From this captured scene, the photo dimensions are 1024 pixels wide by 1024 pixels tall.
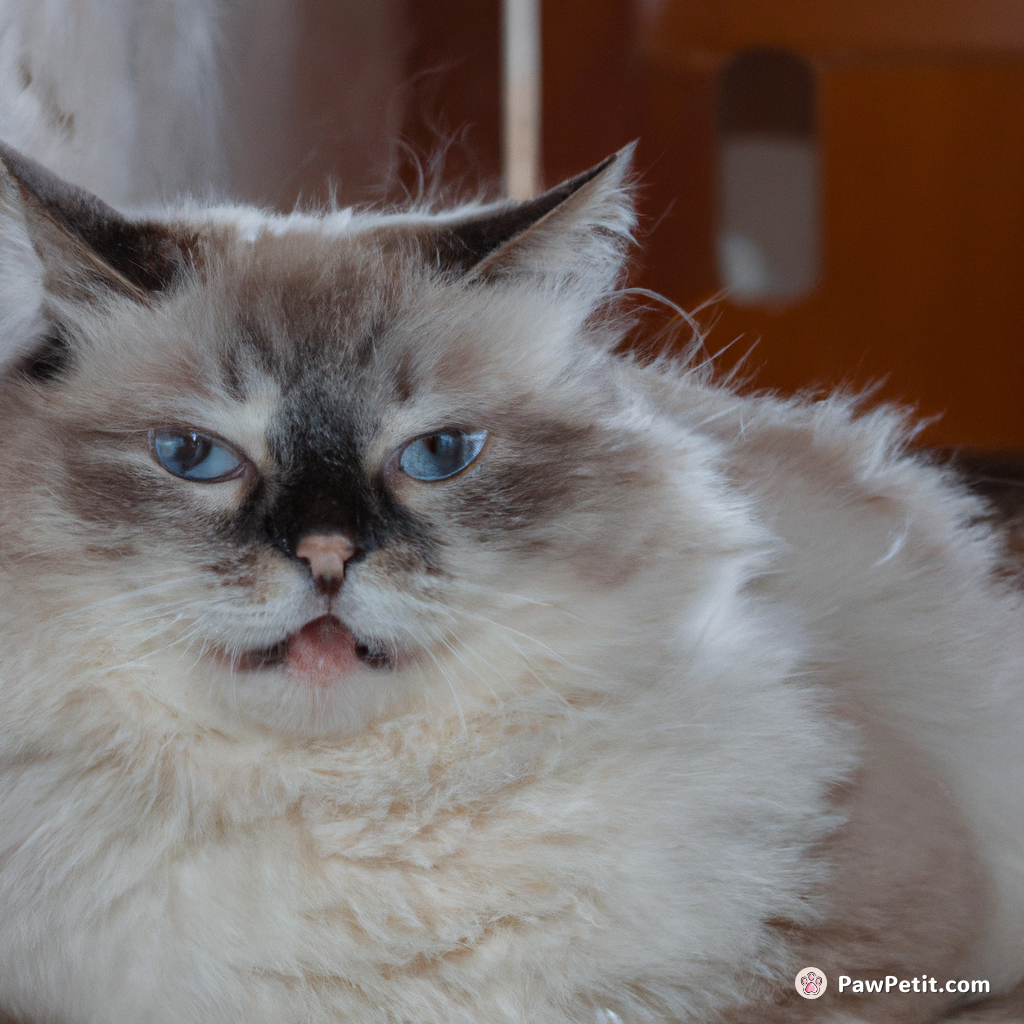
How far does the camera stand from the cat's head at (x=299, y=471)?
0.81m

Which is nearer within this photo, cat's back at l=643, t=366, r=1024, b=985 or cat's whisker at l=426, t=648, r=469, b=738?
cat's whisker at l=426, t=648, r=469, b=738

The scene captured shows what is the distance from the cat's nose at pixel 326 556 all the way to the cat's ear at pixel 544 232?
0.30 m

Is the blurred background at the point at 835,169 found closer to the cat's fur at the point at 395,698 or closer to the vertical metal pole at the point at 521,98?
the vertical metal pole at the point at 521,98

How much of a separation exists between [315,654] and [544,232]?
1.30 ft

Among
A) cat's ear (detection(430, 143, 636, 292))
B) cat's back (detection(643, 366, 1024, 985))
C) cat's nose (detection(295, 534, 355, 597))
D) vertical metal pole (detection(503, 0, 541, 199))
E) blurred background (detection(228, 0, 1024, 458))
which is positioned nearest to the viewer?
cat's nose (detection(295, 534, 355, 597))

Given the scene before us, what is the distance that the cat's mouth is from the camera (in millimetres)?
812

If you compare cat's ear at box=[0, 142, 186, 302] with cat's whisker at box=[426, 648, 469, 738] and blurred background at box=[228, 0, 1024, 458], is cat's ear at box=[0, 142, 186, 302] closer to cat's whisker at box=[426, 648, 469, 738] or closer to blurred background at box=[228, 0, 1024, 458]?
cat's whisker at box=[426, 648, 469, 738]

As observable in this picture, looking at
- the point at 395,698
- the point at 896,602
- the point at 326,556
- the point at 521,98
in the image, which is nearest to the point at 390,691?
the point at 395,698

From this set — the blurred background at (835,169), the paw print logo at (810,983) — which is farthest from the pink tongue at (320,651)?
the blurred background at (835,169)

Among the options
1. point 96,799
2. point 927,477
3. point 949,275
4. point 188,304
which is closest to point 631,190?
point 188,304

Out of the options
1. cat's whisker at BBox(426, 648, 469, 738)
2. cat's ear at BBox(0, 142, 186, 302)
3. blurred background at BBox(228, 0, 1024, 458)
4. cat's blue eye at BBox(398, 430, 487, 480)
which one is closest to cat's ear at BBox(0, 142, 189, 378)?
cat's ear at BBox(0, 142, 186, 302)

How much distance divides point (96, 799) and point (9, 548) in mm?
199

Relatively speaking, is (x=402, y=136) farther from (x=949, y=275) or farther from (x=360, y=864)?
(x=949, y=275)

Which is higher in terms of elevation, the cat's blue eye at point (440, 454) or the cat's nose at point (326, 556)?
the cat's blue eye at point (440, 454)
